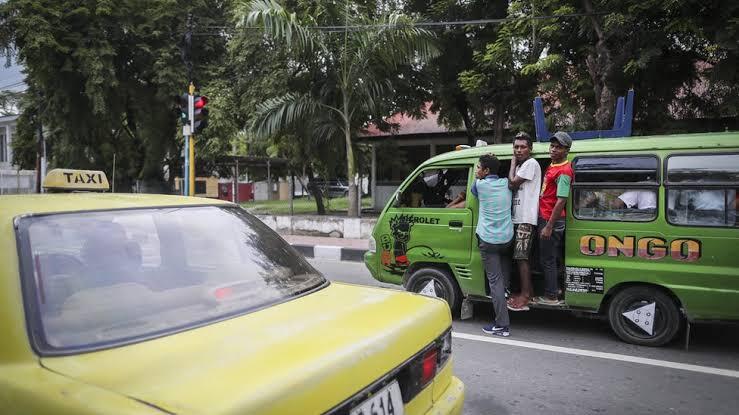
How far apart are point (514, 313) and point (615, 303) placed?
4.42 ft

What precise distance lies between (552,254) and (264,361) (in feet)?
12.7

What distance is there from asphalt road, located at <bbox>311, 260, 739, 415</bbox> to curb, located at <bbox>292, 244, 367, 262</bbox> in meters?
5.30

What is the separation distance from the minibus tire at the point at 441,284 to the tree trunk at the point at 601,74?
20.1ft

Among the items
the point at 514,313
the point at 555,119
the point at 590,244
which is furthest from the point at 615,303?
the point at 555,119

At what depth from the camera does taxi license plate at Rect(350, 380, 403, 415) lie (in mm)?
1770

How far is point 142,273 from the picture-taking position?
2.17 meters

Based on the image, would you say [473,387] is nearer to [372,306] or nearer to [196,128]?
[372,306]

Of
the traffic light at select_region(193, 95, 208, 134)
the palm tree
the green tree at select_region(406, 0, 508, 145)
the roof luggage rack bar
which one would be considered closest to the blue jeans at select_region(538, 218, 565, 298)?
the roof luggage rack bar

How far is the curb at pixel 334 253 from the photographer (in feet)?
35.1

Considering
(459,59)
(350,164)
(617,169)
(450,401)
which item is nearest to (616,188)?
(617,169)

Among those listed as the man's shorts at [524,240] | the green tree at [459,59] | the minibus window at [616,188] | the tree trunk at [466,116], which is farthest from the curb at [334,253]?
the tree trunk at [466,116]

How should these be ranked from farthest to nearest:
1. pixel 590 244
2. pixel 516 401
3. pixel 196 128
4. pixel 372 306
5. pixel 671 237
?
pixel 196 128 < pixel 590 244 < pixel 671 237 < pixel 516 401 < pixel 372 306

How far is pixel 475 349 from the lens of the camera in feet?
15.4

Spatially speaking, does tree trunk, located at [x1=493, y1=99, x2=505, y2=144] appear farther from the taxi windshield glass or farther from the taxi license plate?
the taxi license plate
